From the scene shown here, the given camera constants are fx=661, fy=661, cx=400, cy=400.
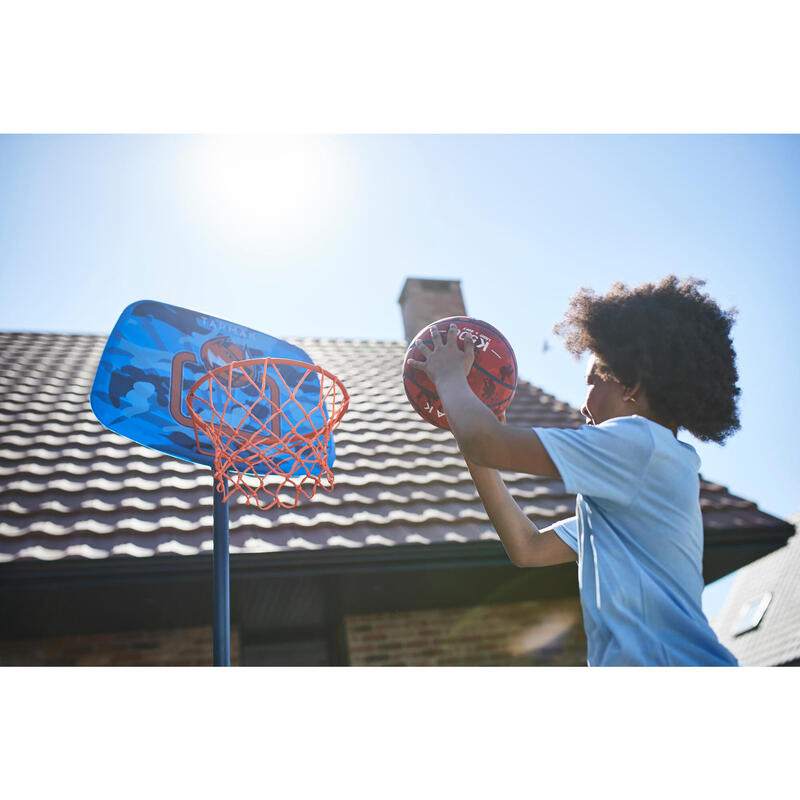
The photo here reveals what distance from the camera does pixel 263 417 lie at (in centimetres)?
354

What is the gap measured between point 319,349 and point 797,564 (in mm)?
12845

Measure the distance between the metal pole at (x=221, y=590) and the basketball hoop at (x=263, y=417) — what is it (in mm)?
105

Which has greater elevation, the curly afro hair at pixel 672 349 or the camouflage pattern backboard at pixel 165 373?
the camouflage pattern backboard at pixel 165 373

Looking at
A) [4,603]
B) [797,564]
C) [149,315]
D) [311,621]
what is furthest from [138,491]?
[797,564]

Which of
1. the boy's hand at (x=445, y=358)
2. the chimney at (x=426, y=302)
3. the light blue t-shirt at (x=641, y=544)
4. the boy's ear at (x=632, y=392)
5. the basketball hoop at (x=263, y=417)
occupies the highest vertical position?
the chimney at (x=426, y=302)

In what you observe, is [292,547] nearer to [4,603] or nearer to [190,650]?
[190,650]

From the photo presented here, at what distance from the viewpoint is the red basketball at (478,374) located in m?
2.48

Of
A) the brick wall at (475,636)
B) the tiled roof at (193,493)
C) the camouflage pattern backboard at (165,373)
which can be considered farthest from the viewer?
the brick wall at (475,636)

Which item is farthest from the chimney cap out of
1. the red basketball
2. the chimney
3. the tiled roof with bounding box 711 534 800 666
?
the tiled roof with bounding box 711 534 800 666

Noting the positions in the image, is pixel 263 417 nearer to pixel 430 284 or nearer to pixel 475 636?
pixel 475 636

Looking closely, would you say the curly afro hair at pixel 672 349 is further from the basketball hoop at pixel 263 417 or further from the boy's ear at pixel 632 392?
the basketball hoop at pixel 263 417

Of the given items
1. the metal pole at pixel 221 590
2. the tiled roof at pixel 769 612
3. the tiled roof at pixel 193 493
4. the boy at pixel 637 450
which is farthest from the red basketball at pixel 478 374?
the tiled roof at pixel 769 612

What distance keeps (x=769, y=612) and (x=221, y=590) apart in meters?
15.5

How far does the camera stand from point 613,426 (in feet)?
5.97
